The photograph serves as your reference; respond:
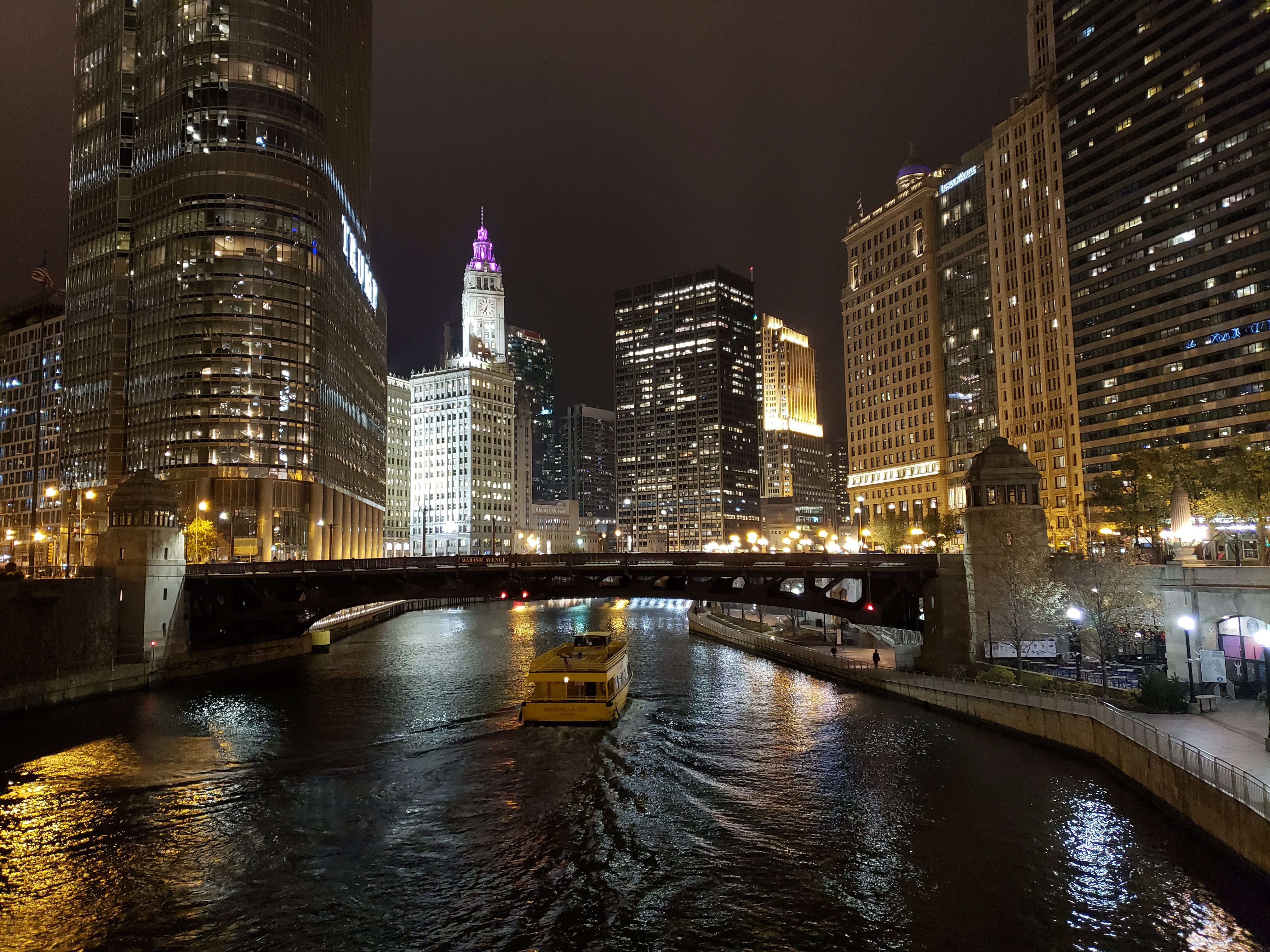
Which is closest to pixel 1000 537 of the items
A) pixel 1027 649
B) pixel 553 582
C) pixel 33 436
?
pixel 1027 649

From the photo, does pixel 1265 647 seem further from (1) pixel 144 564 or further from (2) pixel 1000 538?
(1) pixel 144 564

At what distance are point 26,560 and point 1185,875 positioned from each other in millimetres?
202570

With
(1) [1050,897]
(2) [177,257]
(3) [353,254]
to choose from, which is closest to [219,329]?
(2) [177,257]

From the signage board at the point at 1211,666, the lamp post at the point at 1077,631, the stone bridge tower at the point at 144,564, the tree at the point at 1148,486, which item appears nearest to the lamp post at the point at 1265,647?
the signage board at the point at 1211,666

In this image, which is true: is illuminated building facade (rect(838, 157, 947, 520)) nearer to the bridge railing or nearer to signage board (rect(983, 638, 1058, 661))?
the bridge railing

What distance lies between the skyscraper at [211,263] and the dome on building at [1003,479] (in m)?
108

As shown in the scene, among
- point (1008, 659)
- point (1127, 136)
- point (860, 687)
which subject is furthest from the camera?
point (1127, 136)

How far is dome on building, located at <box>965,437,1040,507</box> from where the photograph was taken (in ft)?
198

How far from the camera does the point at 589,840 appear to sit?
3309cm

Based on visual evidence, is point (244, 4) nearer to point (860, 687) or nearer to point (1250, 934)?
point (860, 687)

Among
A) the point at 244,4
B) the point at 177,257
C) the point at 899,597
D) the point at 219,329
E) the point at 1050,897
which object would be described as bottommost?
the point at 1050,897

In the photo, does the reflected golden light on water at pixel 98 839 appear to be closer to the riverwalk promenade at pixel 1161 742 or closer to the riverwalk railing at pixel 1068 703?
the riverwalk promenade at pixel 1161 742

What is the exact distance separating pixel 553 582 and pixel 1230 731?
177ft

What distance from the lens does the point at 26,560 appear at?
16975 cm
